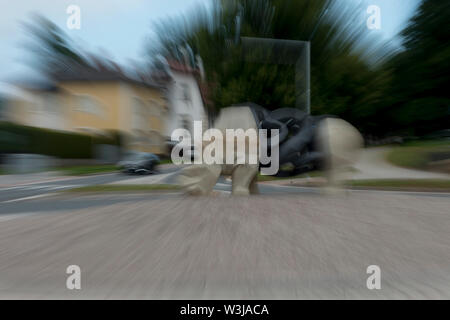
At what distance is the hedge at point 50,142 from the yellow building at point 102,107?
13cm

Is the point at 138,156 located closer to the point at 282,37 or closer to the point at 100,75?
the point at 100,75

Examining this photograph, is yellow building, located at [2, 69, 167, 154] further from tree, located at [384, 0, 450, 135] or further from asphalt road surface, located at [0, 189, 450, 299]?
tree, located at [384, 0, 450, 135]

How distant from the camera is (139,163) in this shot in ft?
21.5

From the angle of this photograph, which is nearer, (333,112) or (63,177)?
(63,177)

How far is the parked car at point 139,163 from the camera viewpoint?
→ 6.32 meters

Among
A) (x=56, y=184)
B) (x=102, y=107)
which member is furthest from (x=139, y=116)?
(x=56, y=184)

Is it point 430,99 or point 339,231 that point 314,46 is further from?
point 430,99

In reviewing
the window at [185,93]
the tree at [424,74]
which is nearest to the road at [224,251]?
the window at [185,93]

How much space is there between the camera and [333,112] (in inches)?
324

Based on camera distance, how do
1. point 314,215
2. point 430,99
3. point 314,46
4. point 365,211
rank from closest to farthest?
point 314,215
point 365,211
point 314,46
point 430,99

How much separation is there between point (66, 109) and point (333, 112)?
6.28m

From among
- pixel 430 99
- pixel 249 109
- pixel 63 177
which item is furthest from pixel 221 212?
pixel 430 99

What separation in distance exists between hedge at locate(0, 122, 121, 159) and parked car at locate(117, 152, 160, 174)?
1.40ft

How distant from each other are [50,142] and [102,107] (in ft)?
3.81
